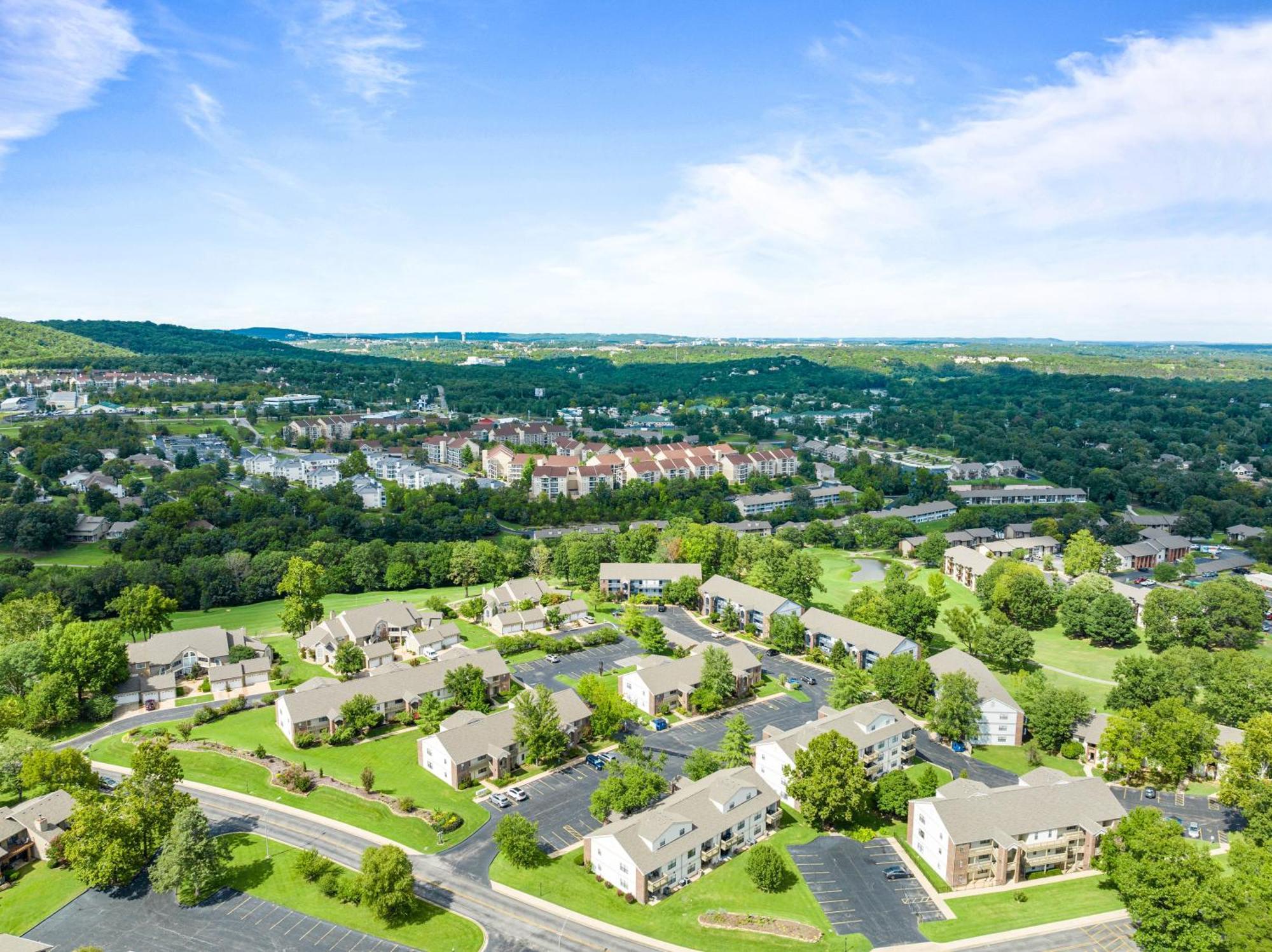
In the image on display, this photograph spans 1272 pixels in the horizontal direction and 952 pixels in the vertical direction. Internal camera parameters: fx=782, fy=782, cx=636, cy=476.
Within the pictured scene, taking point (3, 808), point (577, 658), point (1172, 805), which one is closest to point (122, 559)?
point (3, 808)

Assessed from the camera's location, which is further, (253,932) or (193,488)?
(193,488)

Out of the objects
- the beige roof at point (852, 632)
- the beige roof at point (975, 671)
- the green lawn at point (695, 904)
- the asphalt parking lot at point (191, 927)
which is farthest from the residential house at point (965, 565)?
the asphalt parking lot at point (191, 927)

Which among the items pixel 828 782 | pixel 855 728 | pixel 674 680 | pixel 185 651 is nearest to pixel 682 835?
pixel 828 782

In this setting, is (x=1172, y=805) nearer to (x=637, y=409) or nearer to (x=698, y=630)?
(x=698, y=630)

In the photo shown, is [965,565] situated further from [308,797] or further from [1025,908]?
[308,797]

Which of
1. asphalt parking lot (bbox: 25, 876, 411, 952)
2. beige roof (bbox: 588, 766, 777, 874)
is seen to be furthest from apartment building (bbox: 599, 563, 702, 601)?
asphalt parking lot (bbox: 25, 876, 411, 952)

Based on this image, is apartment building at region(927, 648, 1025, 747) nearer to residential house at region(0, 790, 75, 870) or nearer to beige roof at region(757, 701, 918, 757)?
beige roof at region(757, 701, 918, 757)
